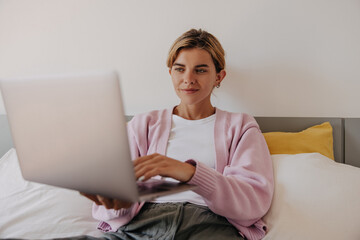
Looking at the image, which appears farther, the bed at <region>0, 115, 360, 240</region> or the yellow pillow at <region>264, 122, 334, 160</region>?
the yellow pillow at <region>264, 122, 334, 160</region>

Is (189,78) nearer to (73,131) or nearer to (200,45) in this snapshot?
(200,45)

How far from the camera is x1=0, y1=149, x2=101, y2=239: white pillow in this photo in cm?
120

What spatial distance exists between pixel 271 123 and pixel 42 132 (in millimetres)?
1010

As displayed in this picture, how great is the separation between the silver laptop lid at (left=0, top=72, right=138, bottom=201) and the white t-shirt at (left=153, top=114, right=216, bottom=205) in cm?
47

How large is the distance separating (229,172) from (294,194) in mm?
218

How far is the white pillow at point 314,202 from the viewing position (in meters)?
1.02

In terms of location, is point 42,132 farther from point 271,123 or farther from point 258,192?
point 271,123

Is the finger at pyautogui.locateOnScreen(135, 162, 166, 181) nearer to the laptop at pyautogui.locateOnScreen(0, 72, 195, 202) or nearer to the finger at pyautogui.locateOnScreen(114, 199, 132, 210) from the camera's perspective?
the laptop at pyautogui.locateOnScreen(0, 72, 195, 202)

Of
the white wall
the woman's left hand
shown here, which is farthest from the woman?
the white wall

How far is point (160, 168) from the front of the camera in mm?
841

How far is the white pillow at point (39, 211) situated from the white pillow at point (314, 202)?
610 mm

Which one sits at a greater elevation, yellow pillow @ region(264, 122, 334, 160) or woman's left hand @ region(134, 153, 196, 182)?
woman's left hand @ region(134, 153, 196, 182)

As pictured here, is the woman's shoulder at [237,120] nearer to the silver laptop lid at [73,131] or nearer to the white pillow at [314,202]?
the white pillow at [314,202]

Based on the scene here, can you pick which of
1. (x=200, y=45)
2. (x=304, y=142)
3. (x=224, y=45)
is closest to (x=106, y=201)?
(x=200, y=45)
